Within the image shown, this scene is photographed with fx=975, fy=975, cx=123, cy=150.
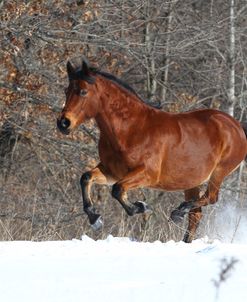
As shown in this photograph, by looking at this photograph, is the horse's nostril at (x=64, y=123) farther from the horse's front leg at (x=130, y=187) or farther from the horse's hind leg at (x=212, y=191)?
the horse's hind leg at (x=212, y=191)

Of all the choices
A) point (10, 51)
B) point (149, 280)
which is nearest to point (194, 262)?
point (149, 280)

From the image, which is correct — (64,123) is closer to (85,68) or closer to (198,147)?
(85,68)

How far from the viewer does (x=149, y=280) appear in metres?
6.02

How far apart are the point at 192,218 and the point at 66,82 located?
6.18 meters

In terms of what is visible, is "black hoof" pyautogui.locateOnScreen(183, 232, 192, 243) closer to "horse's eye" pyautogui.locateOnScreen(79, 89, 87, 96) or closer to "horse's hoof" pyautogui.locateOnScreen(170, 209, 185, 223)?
"horse's hoof" pyautogui.locateOnScreen(170, 209, 185, 223)

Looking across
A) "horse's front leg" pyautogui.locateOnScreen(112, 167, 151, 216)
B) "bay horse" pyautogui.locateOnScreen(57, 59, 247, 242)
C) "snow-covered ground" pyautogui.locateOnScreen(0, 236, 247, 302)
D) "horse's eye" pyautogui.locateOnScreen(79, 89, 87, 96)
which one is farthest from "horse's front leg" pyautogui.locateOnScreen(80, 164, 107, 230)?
"snow-covered ground" pyautogui.locateOnScreen(0, 236, 247, 302)

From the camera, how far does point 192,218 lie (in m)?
11.2

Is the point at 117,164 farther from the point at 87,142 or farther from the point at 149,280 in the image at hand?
the point at 87,142

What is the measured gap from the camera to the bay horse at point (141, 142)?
9812mm

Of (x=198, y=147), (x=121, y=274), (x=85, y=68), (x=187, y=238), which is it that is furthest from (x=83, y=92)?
(x=121, y=274)

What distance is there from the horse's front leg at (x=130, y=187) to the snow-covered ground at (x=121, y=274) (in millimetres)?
2560

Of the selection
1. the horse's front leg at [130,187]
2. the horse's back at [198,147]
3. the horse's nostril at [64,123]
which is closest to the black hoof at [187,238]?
the horse's back at [198,147]

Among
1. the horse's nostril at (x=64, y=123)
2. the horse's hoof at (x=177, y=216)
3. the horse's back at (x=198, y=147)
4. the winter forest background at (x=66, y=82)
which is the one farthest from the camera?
the winter forest background at (x=66, y=82)

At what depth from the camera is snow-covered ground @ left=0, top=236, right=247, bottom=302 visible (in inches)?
226
